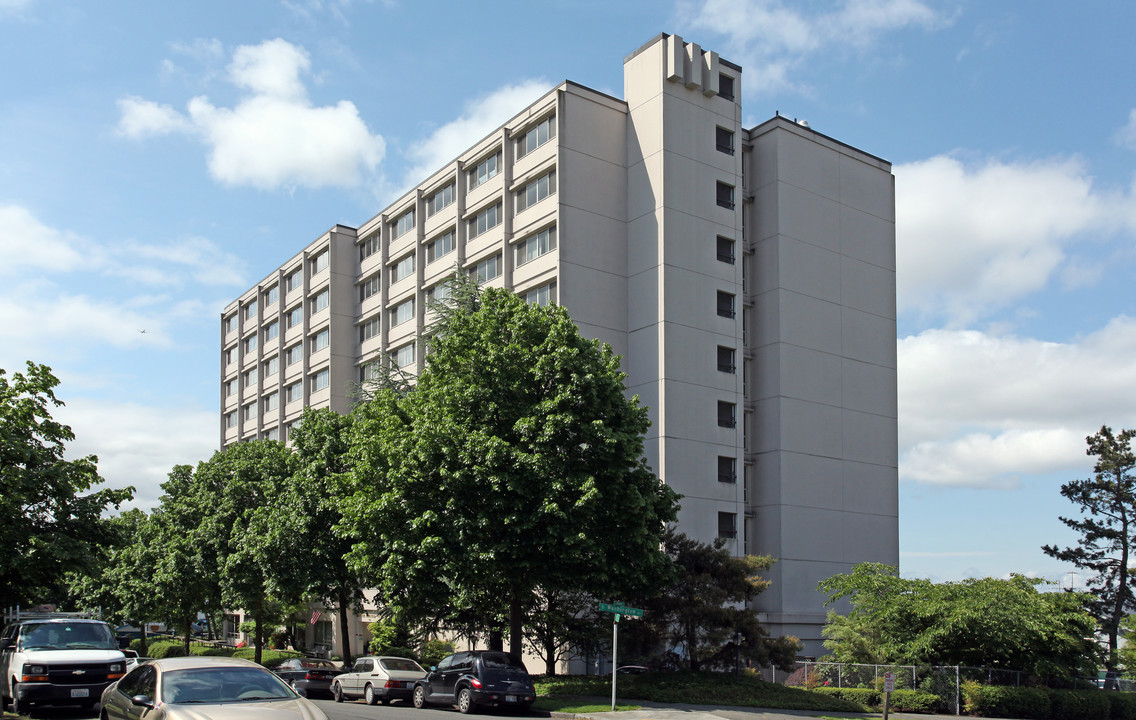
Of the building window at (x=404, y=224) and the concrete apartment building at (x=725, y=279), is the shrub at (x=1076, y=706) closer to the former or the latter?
the concrete apartment building at (x=725, y=279)

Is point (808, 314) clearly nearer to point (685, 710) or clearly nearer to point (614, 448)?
point (614, 448)

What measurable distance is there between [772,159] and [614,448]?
28.9 metres

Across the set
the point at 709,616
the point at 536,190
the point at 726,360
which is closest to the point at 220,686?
the point at 709,616

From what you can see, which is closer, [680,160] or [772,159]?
[680,160]

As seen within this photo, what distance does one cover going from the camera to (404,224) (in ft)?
216

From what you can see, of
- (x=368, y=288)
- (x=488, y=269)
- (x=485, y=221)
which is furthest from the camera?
(x=368, y=288)

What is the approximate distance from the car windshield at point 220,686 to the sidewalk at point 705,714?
44.2ft

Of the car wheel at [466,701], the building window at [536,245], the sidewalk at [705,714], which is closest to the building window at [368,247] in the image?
the building window at [536,245]

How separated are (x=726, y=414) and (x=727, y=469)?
108 inches

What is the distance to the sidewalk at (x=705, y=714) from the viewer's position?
79.3ft

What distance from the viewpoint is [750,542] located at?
49500 mm

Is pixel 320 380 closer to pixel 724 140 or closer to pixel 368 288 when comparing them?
pixel 368 288

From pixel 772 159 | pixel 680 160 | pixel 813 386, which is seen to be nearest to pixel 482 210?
pixel 680 160

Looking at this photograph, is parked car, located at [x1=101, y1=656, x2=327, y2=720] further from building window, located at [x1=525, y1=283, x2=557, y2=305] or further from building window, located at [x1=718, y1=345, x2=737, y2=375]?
building window, located at [x1=718, y1=345, x2=737, y2=375]
